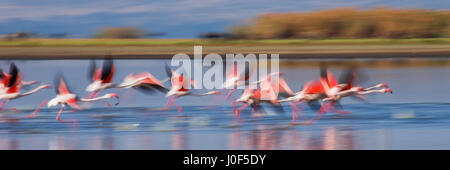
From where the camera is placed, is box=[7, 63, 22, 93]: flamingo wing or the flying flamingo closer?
the flying flamingo

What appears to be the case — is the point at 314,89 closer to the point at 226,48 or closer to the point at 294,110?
the point at 294,110

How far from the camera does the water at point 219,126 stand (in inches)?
377

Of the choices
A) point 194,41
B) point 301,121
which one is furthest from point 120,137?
point 194,41

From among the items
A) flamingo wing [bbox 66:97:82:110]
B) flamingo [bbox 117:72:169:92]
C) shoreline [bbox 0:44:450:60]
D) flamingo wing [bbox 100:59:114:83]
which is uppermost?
shoreline [bbox 0:44:450:60]

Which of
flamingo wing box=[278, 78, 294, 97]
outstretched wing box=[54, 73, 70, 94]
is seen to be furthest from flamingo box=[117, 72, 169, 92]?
flamingo wing box=[278, 78, 294, 97]

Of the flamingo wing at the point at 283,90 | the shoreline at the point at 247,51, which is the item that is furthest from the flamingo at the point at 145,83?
the shoreline at the point at 247,51

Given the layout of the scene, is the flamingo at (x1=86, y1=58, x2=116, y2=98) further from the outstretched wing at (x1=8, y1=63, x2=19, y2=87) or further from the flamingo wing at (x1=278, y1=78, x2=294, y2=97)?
the flamingo wing at (x1=278, y1=78, x2=294, y2=97)

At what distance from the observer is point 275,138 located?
9.95 metres

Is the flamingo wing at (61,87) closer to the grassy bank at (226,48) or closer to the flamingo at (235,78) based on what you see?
the flamingo at (235,78)

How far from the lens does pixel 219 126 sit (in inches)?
430

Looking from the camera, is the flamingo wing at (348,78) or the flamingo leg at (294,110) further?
the flamingo wing at (348,78)

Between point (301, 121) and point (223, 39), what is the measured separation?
27262 mm

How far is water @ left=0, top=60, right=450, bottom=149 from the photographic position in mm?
9570

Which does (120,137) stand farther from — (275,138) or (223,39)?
(223,39)
